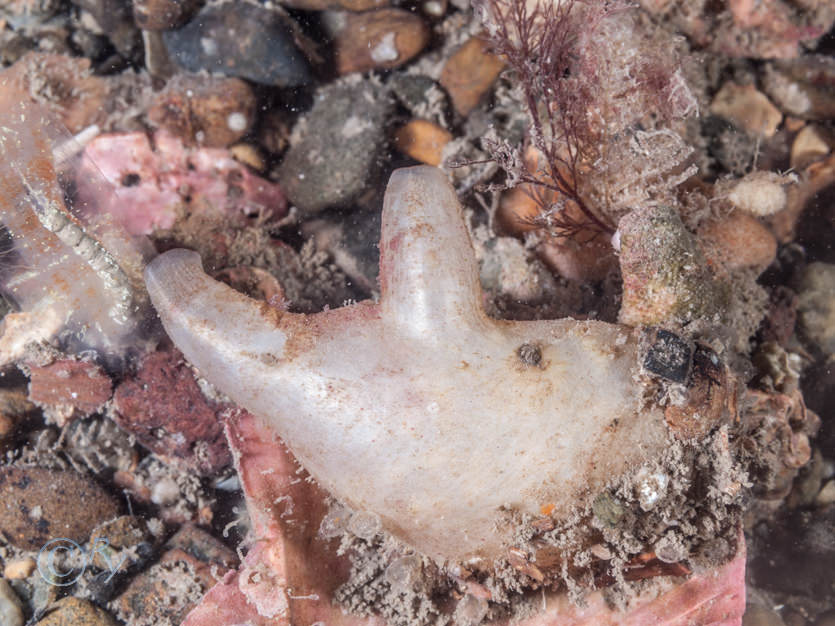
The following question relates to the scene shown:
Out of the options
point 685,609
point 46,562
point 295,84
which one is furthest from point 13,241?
point 685,609

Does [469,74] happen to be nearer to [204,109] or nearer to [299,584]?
[204,109]

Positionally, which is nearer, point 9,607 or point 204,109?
point 9,607

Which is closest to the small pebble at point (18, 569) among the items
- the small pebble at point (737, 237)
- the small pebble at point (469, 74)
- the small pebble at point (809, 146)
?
the small pebble at point (469, 74)

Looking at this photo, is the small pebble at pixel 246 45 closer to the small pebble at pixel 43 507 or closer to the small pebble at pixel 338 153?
the small pebble at pixel 338 153

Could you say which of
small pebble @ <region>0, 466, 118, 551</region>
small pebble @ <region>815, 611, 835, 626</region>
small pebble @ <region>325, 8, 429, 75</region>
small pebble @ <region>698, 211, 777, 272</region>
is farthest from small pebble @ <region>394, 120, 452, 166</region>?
small pebble @ <region>815, 611, 835, 626</region>

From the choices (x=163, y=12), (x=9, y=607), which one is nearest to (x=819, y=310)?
(x=163, y=12)

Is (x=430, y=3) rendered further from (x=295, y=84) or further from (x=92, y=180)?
(x=92, y=180)
